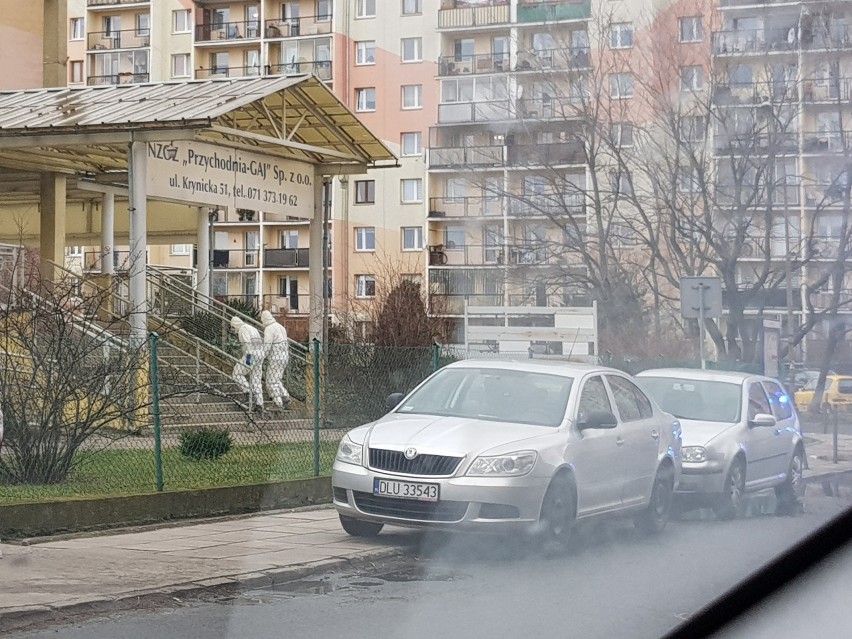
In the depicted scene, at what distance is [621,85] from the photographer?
13.4 m

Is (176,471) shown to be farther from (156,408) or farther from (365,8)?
(365,8)

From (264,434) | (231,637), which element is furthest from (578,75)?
(231,637)

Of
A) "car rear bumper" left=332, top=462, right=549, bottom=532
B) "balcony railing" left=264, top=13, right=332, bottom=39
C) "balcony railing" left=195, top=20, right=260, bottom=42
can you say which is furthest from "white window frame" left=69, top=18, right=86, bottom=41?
"car rear bumper" left=332, top=462, right=549, bottom=532

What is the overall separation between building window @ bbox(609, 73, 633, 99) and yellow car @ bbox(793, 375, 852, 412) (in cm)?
522

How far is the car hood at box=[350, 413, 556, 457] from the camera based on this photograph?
8.66m

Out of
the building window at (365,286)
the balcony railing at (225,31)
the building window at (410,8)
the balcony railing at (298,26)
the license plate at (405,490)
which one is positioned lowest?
the license plate at (405,490)

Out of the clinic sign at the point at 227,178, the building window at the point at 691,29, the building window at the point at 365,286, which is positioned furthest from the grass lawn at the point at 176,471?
the building window at the point at 365,286

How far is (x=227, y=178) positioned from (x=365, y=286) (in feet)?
25.4

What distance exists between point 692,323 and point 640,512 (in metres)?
9.17

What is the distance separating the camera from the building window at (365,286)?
80.1 feet

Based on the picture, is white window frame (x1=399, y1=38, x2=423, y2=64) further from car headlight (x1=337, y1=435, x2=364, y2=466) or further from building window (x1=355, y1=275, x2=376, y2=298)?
building window (x1=355, y1=275, x2=376, y2=298)

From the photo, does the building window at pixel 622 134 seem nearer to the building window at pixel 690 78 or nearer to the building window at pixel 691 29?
the building window at pixel 690 78

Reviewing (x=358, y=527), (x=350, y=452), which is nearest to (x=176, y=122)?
(x=350, y=452)

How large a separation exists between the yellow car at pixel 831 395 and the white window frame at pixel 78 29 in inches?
1697
